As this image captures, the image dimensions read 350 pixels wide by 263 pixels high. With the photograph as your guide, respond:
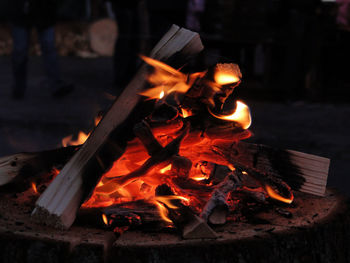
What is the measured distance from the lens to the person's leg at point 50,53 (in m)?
6.24

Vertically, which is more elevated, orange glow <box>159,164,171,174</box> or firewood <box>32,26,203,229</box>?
firewood <box>32,26,203,229</box>

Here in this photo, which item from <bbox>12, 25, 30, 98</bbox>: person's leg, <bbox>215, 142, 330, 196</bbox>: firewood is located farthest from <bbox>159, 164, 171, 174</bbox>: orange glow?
<bbox>12, 25, 30, 98</bbox>: person's leg

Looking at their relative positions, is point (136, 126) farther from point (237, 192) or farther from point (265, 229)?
point (265, 229)

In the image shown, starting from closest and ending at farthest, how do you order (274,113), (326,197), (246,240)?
1. (246,240)
2. (326,197)
3. (274,113)

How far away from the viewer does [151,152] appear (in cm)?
187

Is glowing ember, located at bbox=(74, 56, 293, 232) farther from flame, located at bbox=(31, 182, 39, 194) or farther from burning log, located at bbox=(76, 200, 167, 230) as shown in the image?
flame, located at bbox=(31, 182, 39, 194)

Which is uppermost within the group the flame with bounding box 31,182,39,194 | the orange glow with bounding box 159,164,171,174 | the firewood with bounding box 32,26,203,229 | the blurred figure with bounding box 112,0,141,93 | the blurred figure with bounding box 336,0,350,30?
the firewood with bounding box 32,26,203,229

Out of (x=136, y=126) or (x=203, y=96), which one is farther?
(x=203, y=96)

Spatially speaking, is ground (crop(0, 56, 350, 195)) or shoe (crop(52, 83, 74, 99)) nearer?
ground (crop(0, 56, 350, 195))

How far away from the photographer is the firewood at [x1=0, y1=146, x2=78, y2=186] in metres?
1.98

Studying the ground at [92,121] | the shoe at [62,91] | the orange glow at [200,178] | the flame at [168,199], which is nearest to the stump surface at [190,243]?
the flame at [168,199]

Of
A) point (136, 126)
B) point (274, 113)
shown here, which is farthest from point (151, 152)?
point (274, 113)

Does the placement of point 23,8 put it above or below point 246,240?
below

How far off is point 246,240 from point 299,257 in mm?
220
